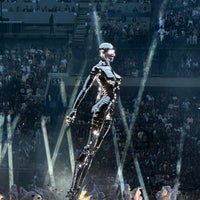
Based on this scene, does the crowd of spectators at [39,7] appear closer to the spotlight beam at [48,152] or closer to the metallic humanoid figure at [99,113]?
the spotlight beam at [48,152]

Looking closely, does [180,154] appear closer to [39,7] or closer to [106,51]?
[106,51]

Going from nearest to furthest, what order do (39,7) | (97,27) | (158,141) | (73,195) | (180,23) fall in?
(73,195) < (158,141) < (180,23) < (97,27) < (39,7)

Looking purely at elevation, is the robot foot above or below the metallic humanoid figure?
below

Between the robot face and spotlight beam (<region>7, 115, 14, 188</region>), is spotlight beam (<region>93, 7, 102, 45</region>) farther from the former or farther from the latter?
the robot face

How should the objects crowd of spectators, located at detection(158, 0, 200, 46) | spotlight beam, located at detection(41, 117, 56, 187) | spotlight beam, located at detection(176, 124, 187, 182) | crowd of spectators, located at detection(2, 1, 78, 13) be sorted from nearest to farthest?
spotlight beam, located at detection(41, 117, 56, 187) < spotlight beam, located at detection(176, 124, 187, 182) < crowd of spectators, located at detection(158, 0, 200, 46) < crowd of spectators, located at detection(2, 1, 78, 13)

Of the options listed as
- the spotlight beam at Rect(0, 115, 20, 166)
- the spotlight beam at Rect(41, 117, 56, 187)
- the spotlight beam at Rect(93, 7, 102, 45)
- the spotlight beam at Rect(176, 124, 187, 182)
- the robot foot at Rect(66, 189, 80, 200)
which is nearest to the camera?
the robot foot at Rect(66, 189, 80, 200)

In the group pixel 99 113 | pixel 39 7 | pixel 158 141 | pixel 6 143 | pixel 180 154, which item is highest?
pixel 99 113

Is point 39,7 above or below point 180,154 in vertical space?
above

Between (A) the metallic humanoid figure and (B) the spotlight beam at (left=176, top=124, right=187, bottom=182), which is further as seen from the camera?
(B) the spotlight beam at (left=176, top=124, right=187, bottom=182)

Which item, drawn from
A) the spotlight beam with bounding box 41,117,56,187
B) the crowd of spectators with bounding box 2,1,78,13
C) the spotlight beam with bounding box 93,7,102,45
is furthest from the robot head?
the crowd of spectators with bounding box 2,1,78,13

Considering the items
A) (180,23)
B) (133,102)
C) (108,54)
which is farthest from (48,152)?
(108,54)

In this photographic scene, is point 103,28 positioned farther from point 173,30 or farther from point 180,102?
point 180,102

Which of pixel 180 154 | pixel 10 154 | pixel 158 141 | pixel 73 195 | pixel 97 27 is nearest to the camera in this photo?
pixel 73 195

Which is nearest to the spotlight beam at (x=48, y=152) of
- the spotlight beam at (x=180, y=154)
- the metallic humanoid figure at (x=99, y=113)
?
the spotlight beam at (x=180, y=154)
